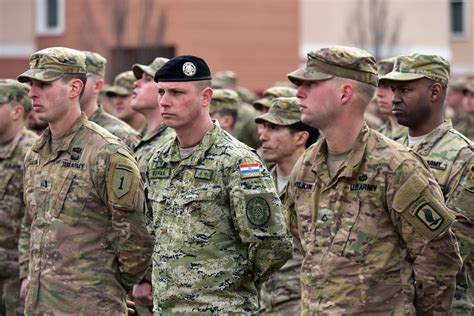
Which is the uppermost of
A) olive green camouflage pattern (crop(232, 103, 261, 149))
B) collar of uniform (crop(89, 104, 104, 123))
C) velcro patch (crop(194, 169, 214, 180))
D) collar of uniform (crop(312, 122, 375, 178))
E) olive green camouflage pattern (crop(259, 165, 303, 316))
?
collar of uniform (crop(312, 122, 375, 178))

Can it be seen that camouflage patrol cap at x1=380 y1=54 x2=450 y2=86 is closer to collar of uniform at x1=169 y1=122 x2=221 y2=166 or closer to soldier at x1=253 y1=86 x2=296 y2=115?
collar of uniform at x1=169 y1=122 x2=221 y2=166

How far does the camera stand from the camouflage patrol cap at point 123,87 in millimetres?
11875

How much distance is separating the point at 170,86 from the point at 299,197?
104 cm

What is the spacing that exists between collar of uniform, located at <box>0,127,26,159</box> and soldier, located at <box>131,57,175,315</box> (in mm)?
1035

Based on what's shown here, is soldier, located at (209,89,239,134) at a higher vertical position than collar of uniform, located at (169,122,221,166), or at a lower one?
lower

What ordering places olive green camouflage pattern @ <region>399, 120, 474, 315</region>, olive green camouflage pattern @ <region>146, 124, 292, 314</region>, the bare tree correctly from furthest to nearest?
the bare tree
olive green camouflage pattern @ <region>399, 120, 474, 315</region>
olive green camouflage pattern @ <region>146, 124, 292, 314</region>

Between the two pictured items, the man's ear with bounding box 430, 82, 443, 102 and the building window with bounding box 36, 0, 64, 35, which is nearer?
the man's ear with bounding box 430, 82, 443, 102

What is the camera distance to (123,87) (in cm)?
1202

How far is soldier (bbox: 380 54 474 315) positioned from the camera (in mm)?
7566

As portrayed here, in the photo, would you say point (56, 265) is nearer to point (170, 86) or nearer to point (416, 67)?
point (170, 86)

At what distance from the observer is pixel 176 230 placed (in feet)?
22.4

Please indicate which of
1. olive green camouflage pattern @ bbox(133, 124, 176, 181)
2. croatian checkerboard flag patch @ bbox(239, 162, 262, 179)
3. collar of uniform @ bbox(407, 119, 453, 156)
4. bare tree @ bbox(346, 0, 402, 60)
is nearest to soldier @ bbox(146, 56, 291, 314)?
croatian checkerboard flag patch @ bbox(239, 162, 262, 179)

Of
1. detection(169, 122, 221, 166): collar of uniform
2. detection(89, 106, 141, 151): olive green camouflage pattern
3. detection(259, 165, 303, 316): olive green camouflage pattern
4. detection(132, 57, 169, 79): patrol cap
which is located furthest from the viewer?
detection(132, 57, 169, 79): patrol cap

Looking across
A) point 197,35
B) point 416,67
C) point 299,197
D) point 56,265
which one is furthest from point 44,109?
point 197,35
